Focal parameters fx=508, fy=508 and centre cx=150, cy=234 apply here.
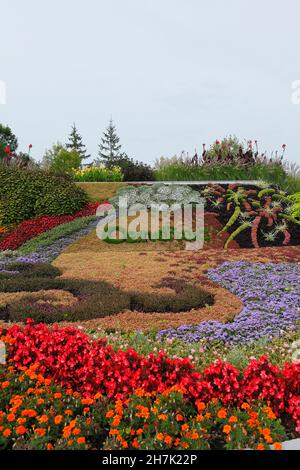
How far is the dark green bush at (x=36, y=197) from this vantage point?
1620cm

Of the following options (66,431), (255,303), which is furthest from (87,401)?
(255,303)

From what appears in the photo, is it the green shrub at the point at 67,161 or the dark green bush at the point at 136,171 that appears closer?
the dark green bush at the point at 136,171

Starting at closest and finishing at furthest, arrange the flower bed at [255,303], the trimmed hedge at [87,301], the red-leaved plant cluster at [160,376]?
the red-leaved plant cluster at [160,376] → the flower bed at [255,303] → the trimmed hedge at [87,301]

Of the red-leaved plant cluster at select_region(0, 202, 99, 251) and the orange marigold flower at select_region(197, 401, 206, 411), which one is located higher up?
the red-leaved plant cluster at select_region(0, 202, 99, 251)

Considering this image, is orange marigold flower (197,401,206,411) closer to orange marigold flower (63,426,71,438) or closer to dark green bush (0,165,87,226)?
orange marigold flower (63,426,71,438)

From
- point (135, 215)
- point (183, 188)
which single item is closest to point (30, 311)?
point (135, 215)

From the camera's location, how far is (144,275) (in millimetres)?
9141


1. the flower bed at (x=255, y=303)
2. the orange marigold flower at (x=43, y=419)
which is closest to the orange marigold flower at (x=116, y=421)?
the orange marigold flower at (x=43, y=419)

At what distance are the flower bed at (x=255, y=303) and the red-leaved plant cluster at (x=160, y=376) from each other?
1.58 m

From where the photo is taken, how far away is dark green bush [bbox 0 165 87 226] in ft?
53.2

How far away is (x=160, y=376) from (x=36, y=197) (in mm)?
13067

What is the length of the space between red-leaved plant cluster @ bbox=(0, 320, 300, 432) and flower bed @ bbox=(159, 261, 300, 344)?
158 centimetres

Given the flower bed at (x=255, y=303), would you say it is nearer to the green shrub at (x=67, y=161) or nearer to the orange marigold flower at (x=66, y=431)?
the orange marigold flower at (x=66, y=431)

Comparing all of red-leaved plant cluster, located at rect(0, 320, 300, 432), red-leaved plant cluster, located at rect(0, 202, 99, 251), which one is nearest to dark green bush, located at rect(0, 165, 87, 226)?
red-leaved plant cluster, located at rect(0, 202, 99, 251)
